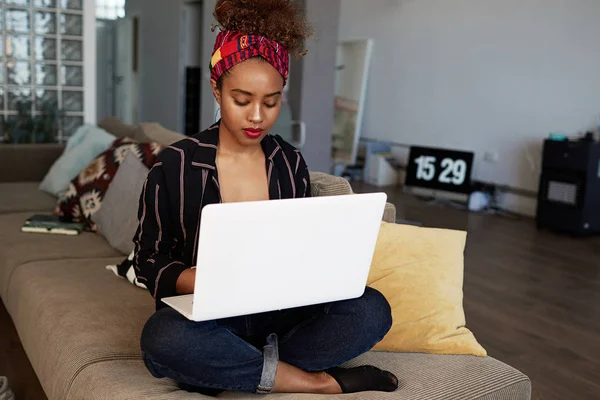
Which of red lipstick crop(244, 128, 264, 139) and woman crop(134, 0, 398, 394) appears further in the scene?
red lipstick crop(244, 128, 264, 139)

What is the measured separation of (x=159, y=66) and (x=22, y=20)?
3.30 metres

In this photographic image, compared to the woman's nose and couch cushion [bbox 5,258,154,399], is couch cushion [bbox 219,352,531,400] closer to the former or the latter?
couch cushion [bbox 5,258,154,399]

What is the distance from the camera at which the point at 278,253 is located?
1190mm

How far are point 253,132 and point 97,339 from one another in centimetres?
65

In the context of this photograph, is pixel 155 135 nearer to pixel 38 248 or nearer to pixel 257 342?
pixel 38 248

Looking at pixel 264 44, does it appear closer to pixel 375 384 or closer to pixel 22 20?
pixel 375 384

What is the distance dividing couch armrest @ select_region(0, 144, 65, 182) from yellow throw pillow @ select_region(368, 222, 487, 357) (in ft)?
9.39

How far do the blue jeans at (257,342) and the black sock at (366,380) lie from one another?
0.13ft

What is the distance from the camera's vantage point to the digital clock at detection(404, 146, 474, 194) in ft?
21.1

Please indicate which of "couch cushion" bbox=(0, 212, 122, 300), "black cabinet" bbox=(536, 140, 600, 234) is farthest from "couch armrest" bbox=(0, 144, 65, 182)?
"black cabinet" bbox=(536, 140, 600, 234)

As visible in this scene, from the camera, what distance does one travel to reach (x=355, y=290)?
136cm

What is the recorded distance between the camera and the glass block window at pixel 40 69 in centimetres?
452

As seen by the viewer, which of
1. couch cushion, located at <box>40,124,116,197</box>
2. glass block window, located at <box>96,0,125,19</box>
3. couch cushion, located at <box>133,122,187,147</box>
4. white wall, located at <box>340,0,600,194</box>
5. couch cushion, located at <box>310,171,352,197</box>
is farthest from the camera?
glass block window, located at <box>96,0,125,19</box>

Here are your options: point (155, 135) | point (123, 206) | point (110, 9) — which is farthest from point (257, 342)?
point (110, 9)
